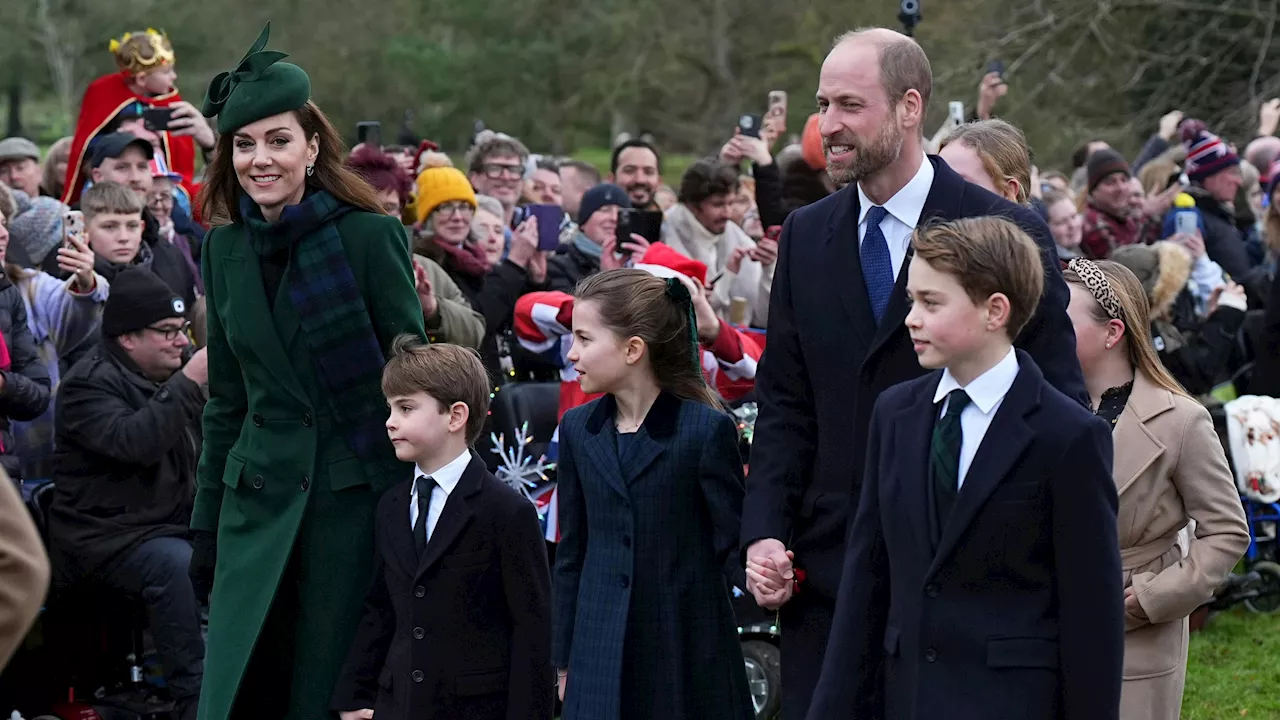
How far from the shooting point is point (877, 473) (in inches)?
146

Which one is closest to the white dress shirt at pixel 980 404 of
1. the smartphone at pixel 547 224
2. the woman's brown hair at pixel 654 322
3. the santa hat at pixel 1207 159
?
the woman's brown hair at pixel 654 322

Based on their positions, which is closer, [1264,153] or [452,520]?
[452,520]

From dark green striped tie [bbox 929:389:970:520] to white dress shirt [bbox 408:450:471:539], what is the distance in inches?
66.3

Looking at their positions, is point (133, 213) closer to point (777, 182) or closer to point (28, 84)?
point (777, 182)

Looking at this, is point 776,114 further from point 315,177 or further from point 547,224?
point 315,177

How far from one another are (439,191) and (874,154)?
14.1 ft

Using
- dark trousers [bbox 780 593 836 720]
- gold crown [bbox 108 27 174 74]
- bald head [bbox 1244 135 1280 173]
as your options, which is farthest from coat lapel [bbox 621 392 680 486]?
bald head [bbox 1244 135 1280 173]

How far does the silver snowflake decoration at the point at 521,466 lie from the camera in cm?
699

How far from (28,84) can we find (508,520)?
37.4 meters

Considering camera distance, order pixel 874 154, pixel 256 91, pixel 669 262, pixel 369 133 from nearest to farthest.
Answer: pixel 874 154 → pixel 256 91 → pixel 669 262 → pixel 369 133

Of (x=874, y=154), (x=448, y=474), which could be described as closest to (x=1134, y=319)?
(x=874, y=154)

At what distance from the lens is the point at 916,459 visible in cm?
357

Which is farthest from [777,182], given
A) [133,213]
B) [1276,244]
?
[1276,244]

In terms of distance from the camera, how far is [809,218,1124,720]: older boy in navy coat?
3.45m
